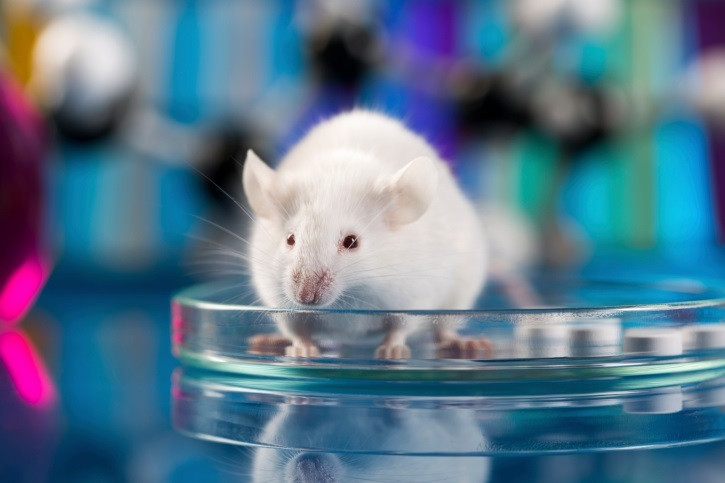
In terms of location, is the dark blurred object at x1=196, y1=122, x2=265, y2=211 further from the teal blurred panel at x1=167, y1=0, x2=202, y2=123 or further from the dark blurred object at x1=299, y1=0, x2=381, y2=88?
the teal blurred panel at x1=167, y1=0, x2=202, y2=123

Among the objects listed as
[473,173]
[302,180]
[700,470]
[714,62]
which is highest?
[714,62]

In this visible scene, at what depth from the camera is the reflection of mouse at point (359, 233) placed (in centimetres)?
76

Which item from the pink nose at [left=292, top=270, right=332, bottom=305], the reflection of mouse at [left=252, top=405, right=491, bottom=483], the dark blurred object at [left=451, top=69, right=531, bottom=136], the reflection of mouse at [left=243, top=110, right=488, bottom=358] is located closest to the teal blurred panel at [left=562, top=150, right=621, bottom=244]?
the dark blurred object at [left=451, top=69, right=531, bottom=136]

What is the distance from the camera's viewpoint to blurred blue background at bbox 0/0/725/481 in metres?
0.99

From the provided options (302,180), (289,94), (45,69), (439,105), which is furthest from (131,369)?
(439,105)

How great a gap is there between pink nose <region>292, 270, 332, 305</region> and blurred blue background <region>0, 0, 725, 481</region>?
14cm

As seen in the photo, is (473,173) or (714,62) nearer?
(714,62)

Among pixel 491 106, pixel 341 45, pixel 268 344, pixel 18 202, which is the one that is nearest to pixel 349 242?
pixel 268 344

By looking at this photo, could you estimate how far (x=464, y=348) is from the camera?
0.66m

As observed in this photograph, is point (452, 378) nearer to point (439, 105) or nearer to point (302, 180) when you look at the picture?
point (302, 180)

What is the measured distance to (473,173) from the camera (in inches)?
94.0

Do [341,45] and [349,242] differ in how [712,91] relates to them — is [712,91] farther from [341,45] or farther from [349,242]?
[349,242]

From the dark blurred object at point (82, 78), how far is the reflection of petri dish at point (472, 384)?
86 cm

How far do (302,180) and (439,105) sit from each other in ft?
5.20
